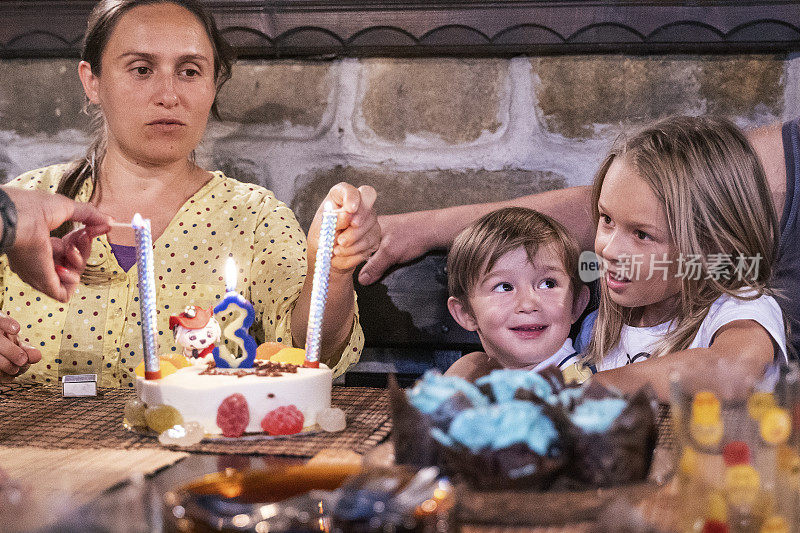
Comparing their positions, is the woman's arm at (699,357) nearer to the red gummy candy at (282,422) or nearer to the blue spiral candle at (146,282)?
the red gummy candy at (282,422)

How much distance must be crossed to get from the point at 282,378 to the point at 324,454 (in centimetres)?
15

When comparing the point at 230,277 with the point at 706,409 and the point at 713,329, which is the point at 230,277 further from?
the point at 713,329

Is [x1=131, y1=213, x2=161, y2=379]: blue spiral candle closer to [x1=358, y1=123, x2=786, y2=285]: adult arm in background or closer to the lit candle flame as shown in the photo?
the lit candle flame

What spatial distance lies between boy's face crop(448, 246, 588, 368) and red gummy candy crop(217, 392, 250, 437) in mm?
604

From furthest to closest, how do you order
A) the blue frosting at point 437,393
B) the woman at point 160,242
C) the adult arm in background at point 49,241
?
the woman at point 160,242 → the adult arm in background at point 49,241 → the blue frosting at point 437,393

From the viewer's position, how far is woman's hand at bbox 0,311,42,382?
1324 millimetres

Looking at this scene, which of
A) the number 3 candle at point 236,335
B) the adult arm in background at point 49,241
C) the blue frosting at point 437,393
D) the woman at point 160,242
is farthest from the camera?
the woman at point 160,242

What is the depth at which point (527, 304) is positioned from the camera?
1.45m

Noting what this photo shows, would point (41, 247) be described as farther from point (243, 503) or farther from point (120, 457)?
point (243, 503)

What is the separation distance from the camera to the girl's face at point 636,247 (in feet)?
4.50

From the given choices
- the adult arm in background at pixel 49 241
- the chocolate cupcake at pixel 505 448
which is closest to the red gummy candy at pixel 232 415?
the adult arm in background at pixel 49 241

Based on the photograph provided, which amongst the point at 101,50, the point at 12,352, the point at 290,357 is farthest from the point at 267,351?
the point at 101,50

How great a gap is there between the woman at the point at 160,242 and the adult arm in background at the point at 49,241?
1.68 feet

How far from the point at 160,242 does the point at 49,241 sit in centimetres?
68
